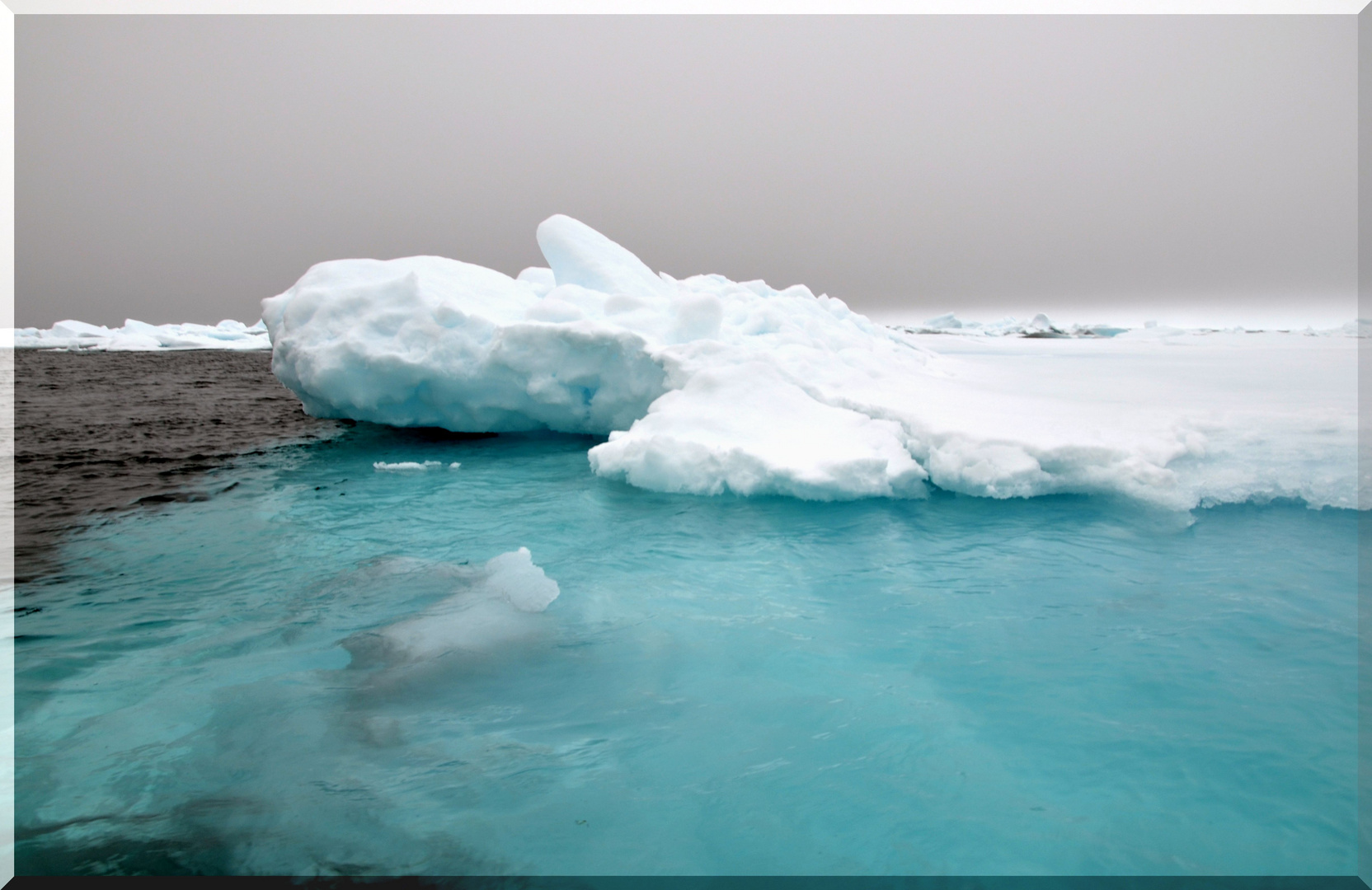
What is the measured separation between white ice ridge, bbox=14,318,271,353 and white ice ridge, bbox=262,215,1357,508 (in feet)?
127

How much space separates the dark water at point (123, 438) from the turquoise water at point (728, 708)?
1.56m

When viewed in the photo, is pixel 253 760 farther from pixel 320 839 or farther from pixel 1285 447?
pixel 1285 447

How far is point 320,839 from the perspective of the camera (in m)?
2.09

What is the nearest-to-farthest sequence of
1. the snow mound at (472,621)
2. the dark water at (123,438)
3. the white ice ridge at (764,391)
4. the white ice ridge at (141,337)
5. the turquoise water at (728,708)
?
the turquoise water at (728,708), the snow mound at (472,621), the white ice ridge at (764,391), the dark water at (123,438), the white ice ridge at (141,337)

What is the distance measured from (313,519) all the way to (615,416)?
12.1 ft

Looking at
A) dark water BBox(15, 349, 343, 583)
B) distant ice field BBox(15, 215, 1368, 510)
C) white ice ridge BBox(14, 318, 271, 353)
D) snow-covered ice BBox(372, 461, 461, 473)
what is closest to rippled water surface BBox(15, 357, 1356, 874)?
distant ice field BBox(15, 215, 1368, 510)

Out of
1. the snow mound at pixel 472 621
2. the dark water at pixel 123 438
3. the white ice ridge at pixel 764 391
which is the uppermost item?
the white ice ridge at pixel 764 391

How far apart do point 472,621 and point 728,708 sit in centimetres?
146

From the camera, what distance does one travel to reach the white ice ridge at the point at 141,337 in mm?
40094

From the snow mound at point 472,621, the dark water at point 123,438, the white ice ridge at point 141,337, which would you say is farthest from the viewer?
the white ice ridge at point 141,337

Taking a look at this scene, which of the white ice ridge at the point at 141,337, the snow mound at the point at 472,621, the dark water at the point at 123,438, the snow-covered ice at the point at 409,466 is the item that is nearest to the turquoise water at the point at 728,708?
the snow mound at the point at 472,621

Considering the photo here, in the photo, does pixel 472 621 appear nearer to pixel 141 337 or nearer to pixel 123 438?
pixel 123 438

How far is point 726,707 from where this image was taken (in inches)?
111

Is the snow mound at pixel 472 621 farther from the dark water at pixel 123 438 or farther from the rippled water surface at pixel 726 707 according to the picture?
the dark water at pixel 123 438
